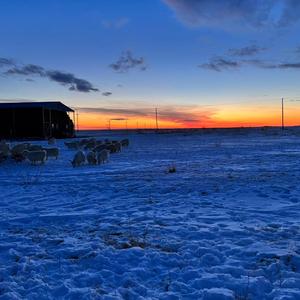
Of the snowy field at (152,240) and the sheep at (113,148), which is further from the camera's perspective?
the sheep at (113,148)

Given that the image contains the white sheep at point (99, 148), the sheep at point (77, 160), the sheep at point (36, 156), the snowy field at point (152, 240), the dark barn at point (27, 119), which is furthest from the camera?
the dark barn at point (27, 119)

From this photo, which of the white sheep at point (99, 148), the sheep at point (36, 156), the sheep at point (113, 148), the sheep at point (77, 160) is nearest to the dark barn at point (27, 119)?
the sheep at point (113, 148)

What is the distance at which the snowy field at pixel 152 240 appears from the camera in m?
5.02

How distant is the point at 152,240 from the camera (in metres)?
6.92

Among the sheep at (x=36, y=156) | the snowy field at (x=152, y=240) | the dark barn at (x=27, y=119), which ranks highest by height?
the dark barn at (x=27, y=119)

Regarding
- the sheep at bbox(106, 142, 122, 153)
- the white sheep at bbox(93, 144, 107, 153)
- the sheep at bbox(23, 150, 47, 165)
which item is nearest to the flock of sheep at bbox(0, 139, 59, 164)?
the sheep at bbox(23, 150, 47, 165)

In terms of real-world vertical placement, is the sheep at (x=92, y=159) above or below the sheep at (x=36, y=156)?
below

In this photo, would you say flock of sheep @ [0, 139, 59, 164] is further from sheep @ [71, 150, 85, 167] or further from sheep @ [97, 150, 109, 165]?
sheep @ [97, 150, 109, 165]

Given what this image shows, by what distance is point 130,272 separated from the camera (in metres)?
5.50

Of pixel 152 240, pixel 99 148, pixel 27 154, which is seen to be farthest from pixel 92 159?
pixel 152 240

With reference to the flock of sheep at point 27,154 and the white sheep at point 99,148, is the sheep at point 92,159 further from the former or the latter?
the white sheep at point 99,148

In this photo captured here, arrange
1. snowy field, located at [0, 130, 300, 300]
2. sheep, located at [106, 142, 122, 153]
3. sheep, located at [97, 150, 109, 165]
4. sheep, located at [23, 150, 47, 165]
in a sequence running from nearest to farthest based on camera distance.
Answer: snowy field, located at [0, 130, 300, 300]
sheep, located at [23, 150, 47, 165]
sheep, located at [97, 150, 109, 165]
sheep, located at [106, 142, 122, 153]

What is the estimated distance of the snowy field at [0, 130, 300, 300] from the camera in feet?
16.5

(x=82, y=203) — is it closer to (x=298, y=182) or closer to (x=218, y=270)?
(x=218, y=270)
